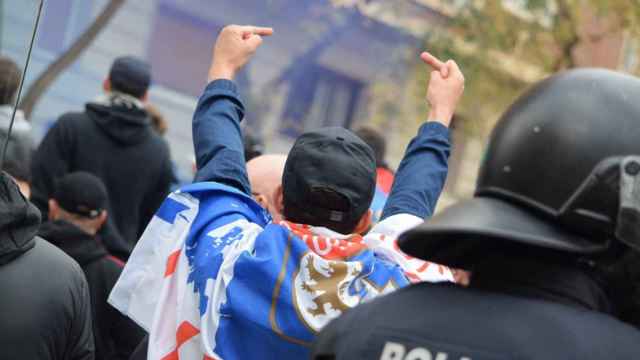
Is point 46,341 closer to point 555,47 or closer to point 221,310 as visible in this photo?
point 221,310

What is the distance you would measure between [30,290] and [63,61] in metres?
5.78

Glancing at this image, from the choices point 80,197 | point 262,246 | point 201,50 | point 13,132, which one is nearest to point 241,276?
point 262,246

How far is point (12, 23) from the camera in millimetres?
3266

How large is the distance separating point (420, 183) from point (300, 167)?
0.42 metres

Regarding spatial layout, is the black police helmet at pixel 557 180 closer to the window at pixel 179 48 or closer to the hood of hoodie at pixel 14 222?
the hood of hoodie at pixel 14 222

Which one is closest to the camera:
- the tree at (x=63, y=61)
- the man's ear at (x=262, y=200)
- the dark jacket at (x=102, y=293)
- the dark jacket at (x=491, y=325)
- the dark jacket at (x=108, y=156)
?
the dark jacket at (x=491, y=325)

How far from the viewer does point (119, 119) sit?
616 centimetres

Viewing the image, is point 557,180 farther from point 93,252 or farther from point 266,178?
point 93,252

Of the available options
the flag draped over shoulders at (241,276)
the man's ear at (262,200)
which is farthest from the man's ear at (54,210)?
the flag draped over shoulders at (241,276)

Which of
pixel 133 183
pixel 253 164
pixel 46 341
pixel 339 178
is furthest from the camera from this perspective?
pixel 133 183

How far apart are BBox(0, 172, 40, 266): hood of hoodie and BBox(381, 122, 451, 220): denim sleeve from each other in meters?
0.88

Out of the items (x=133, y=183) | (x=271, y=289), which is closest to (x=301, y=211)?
(x=271, y=289)

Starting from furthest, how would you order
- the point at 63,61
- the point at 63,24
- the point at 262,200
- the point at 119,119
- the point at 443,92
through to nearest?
the point at 63,24
the point at 63,61
the point at 119,119
the point at 262,200
the point at 443,92

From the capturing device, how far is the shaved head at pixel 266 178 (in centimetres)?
355
